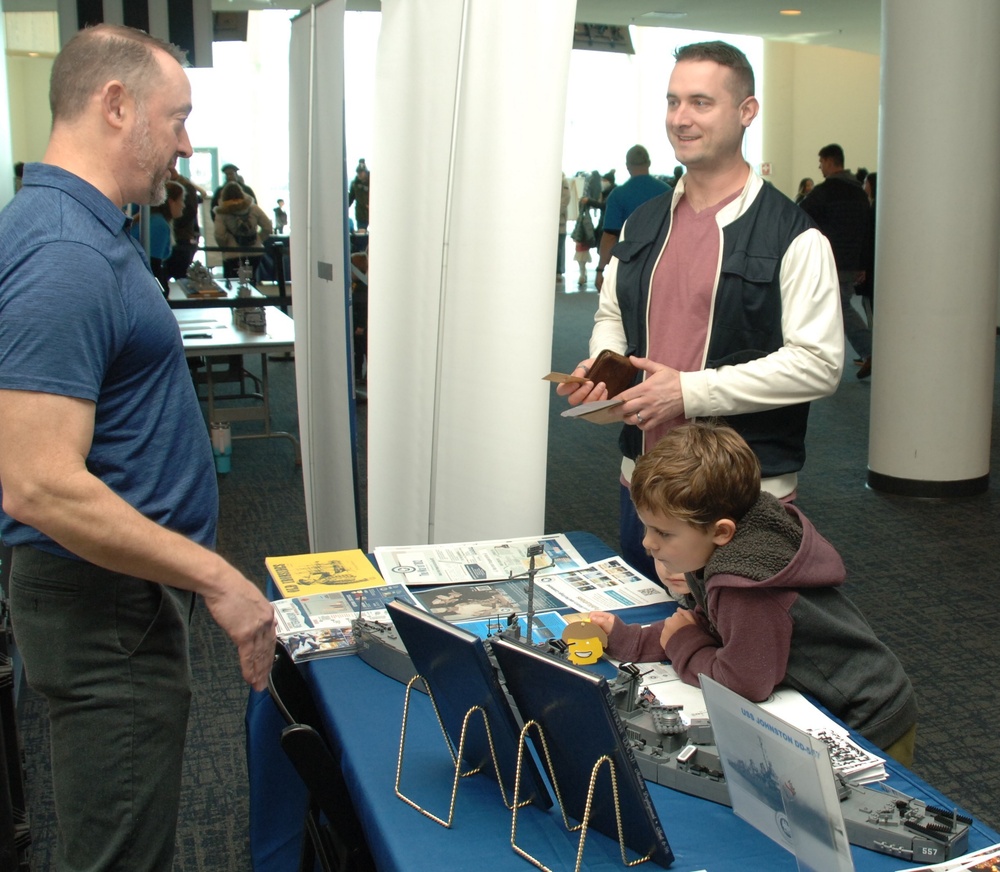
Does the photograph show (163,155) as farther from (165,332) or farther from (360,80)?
(360,80)

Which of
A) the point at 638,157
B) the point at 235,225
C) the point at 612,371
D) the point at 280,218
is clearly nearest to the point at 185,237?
the point at 235,225

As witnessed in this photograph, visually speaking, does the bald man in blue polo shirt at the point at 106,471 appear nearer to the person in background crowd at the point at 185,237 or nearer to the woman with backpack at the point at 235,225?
the person in background crowd at the point at 185,237

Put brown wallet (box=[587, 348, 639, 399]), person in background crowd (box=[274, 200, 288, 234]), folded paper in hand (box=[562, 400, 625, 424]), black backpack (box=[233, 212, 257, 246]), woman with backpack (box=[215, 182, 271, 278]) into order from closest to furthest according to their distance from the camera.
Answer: folded paper in hand (box=[562, 400, 625, 424])
brown wallet (box=[587, 348, 639, 399])
woman with backpack (box=[215, 182, 271, 278])
black backpack (box=[233, 212, 257, 246])
person in background crowd (box=[274, 200, 288, 234])

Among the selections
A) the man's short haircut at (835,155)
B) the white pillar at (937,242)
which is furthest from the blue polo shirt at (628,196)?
the white pillar at (937,242)

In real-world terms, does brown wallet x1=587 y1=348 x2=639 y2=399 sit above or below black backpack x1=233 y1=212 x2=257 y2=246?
below

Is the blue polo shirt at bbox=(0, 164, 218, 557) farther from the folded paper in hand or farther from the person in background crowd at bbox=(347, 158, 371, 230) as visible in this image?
the person in background crowd at bbox=(347, 158, 371, 230)

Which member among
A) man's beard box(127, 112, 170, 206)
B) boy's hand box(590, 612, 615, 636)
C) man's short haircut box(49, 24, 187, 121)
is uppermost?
man's short haircut box(49, 24, 187, 121)

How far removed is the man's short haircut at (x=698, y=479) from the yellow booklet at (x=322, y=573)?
0.71 m

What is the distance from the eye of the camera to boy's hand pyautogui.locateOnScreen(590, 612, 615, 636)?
164 cm

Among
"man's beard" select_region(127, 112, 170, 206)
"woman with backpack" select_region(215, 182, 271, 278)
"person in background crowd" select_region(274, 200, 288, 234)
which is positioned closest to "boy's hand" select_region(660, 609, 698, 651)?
"man's beard" select_region(127, 112, 170, 206)

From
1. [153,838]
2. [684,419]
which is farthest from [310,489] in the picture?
[153,838]

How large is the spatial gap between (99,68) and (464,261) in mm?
1353

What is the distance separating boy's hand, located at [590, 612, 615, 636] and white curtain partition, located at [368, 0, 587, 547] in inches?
37.8

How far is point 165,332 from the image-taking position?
1.39 metres
